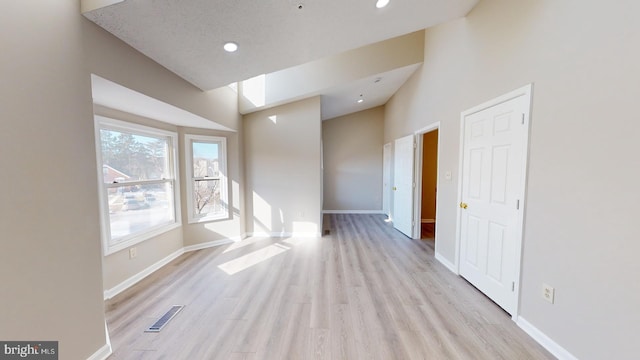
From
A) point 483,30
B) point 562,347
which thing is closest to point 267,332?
point 562,347

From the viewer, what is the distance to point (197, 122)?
3.29m

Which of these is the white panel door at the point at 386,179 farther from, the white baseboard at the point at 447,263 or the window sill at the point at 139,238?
the window sill at the point at 139,238

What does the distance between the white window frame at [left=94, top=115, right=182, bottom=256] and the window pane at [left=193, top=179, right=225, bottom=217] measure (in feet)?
0.98

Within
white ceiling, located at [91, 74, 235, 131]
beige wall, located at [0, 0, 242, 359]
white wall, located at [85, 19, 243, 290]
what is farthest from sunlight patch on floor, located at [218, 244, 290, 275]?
white ceiling, located at [91, 74, 235, 131]

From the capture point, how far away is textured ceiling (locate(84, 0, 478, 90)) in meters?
1.55

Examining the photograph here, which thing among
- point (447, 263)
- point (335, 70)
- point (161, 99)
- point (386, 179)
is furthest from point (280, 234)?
point (386, 179)

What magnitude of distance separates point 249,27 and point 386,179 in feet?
16.8

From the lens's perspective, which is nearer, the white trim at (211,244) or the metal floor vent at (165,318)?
the metal floor vent at (165,318)

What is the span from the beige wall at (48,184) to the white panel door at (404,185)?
4.31m

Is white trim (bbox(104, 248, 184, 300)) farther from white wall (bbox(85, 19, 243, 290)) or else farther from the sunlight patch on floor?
the sunlight patch on floor

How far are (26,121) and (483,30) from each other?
12.2 ft

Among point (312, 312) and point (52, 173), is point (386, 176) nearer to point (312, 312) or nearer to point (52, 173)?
point (312, 312)

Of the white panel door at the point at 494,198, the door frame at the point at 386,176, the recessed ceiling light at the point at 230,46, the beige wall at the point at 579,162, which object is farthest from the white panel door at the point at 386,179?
the recessed ceiling light at the point at 230,46

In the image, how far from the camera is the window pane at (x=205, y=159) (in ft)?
12.5
